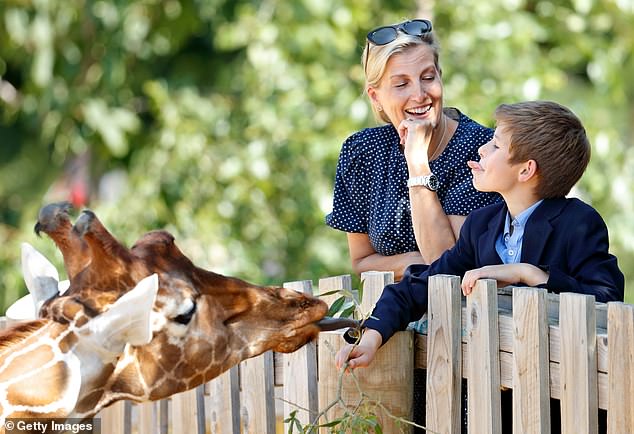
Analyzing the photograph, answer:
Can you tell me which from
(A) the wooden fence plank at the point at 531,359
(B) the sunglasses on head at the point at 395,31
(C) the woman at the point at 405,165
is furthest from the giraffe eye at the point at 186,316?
(B) the sunglasses on head at the point at 395,31

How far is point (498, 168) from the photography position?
3.35 metres

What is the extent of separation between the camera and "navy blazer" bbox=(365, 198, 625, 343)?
10.2ft

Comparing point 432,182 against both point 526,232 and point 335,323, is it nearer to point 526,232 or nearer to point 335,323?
point 526,232

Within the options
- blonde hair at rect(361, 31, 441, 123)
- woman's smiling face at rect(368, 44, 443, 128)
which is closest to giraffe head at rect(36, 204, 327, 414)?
woman's smiling face at rect(368, 44, 443, 128)

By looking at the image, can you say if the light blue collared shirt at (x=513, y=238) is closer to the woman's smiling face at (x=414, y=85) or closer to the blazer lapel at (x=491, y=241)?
the blazer lapel at (x=491, y=241)

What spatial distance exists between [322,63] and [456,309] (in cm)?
466

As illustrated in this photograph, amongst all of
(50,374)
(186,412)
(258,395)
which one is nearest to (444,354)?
(258,395)

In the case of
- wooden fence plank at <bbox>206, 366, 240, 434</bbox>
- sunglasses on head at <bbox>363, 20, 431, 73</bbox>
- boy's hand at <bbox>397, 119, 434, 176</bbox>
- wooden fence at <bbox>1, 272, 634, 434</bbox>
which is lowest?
wooden fence plank at <bbox>206, 366, 240, 434</bbox>

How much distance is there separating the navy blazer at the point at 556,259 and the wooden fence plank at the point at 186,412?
1196mm

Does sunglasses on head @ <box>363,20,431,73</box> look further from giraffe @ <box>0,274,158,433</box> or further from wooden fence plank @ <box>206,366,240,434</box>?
giraffe @ <box>0,274,158,433</box>

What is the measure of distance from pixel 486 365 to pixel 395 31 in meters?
1.48

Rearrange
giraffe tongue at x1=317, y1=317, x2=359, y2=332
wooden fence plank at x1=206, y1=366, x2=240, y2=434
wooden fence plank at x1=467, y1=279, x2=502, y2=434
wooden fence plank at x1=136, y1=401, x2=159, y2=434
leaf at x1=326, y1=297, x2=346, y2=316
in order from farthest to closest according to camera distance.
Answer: wooden fence plank at x1=136, y1=401, x2=159, y2=434 < wooden fence plank at x1=206, y1=366, x2=240, y2=434 < leaf at x1=326, y1=297, x2=346, y2=316 < giraffe tongue at x1=317, y1=317, x2=359, y2=332 < wooden fence plank at x1=467, y1=279, x2=502, y2=434

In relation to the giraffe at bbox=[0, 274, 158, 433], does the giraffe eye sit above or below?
above

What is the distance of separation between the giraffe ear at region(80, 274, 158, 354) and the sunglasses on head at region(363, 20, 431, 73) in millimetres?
1631
